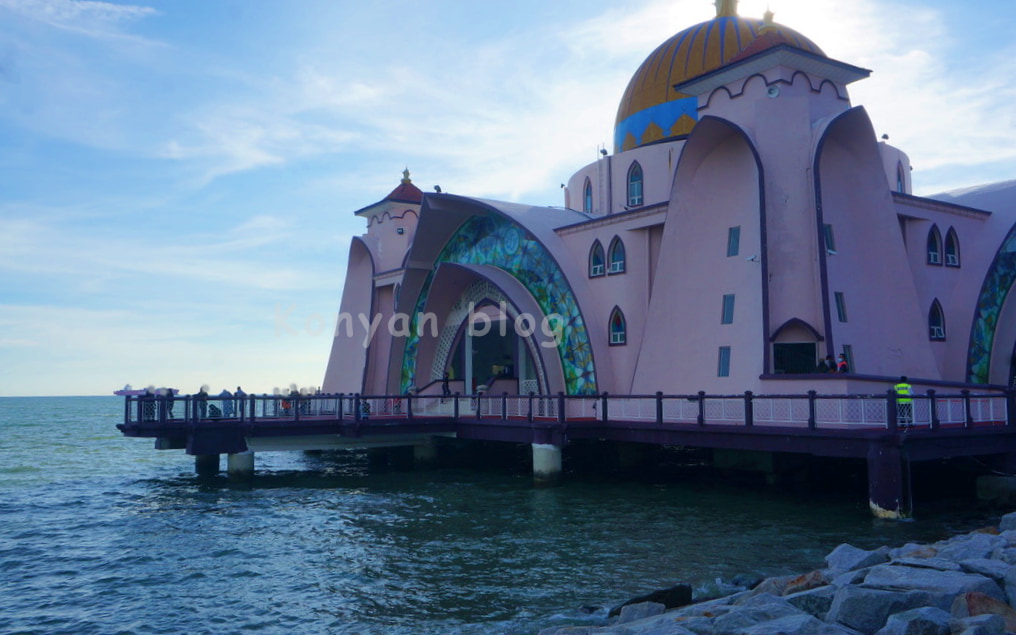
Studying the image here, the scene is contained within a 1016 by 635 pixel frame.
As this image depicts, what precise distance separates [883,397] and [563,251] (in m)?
13.6

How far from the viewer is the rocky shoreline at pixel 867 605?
8.12 meters

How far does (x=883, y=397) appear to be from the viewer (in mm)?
17656

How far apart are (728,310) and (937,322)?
7610 millimetres

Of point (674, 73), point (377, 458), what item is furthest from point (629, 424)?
point (674, 73)

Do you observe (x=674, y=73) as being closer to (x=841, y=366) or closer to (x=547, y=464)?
(x=841, y=366)

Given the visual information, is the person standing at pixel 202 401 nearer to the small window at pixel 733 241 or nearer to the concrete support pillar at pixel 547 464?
the concrete support pillar at pixel 547 464

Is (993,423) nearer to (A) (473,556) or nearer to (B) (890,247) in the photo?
(B) (890,247)

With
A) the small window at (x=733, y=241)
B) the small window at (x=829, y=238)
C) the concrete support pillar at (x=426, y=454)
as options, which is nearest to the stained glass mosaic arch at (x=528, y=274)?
the concrete support pillar at (x=426, y=454)

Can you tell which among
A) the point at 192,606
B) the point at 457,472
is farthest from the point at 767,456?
the point at 192,606

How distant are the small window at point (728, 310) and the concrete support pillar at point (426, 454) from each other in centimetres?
1093

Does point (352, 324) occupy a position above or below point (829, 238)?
below

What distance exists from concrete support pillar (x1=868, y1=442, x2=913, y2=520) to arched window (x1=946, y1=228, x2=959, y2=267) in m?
12.5

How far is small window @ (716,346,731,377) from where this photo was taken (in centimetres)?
2336

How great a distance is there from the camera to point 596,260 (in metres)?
28.6
